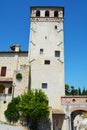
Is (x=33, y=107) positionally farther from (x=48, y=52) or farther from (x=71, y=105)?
(x=48, y=52)

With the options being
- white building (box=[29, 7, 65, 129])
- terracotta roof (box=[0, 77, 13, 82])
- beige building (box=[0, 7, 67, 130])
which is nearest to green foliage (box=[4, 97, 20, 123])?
beige building (box=[0, 7, 67, 130])

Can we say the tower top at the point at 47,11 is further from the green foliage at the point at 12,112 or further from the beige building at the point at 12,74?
the green foliage at the point at 12,112

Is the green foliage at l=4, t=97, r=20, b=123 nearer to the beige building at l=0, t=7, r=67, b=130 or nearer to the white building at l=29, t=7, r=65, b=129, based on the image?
the beige building at l=0, t=7, r=67, b=130

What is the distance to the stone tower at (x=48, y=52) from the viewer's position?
120ft

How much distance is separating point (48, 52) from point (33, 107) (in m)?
12.2

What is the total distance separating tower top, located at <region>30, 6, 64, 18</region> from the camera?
4188cm

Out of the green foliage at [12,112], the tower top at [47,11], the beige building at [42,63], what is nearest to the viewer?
the green foliage at [12,112]

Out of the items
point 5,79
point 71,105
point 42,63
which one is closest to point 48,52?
point 42,63

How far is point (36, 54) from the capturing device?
39.1 metres

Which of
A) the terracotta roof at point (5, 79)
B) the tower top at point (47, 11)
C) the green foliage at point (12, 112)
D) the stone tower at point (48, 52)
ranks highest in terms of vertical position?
the tower top at point (47, 11)

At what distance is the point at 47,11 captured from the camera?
42156 millimetres

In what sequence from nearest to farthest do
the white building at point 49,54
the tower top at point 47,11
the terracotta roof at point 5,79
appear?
the white building at point 49,54 < the terracotta roof at point 5,79 < the tower top at point 47,11

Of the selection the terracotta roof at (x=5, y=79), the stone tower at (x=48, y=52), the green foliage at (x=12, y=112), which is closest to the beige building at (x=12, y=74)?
the terracotta roof at (x=5, y=79)

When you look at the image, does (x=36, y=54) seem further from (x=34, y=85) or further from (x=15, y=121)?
(x=15, y=121)
